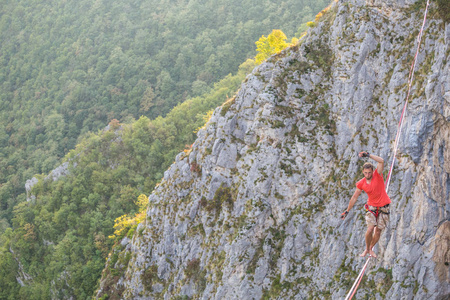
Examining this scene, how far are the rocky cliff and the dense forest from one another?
2670cm

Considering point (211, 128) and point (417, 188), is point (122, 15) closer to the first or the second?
point (211, 128)

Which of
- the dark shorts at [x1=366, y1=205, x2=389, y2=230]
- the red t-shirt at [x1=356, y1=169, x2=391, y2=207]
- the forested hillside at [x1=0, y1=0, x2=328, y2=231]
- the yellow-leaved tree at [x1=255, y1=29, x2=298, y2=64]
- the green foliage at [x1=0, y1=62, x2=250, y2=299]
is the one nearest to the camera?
the red t-shirt at [x1=356, y1=169, x2=391, y2=207]

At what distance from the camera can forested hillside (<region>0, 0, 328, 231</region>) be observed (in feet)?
295

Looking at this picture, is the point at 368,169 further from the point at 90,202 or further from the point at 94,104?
the point at 94,104

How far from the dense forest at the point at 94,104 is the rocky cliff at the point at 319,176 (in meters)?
26.7

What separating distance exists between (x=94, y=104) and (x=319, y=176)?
281ft

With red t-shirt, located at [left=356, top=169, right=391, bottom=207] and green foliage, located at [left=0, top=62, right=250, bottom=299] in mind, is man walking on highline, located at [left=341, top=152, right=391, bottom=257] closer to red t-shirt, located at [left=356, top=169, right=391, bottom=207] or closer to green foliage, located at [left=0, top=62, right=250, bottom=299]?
red t-shirt, located at [left=356, top=169, right=391, bottom=207]

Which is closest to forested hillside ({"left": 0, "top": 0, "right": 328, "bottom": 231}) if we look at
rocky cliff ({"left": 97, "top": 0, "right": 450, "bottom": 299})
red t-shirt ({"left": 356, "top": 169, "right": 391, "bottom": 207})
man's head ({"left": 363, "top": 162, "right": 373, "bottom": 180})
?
rocky cliff ({"left": 97, "top": 0, "right": 450, "bottom": 299})

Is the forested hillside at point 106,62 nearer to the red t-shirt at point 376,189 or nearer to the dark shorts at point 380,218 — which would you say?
the dark shorts at point 380,218

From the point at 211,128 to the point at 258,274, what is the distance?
34.8 feet

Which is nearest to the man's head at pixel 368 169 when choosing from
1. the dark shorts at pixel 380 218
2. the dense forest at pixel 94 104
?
the dark shorts at pixel 380 218

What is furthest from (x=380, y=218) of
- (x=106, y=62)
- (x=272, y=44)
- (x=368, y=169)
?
(x=106, y=62)

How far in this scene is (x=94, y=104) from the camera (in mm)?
95000

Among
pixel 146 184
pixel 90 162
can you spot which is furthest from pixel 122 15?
pixel 146 184
